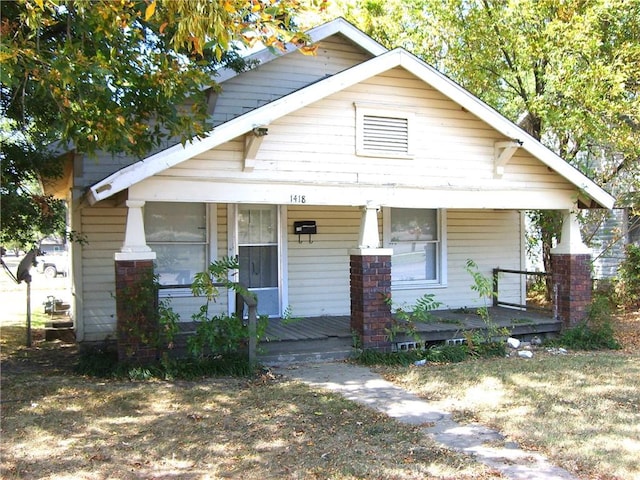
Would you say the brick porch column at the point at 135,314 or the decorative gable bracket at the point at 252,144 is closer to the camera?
the brick porch column at the point at 135,314

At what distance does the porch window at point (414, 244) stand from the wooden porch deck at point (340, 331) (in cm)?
82

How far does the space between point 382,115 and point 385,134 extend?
28 centimetres

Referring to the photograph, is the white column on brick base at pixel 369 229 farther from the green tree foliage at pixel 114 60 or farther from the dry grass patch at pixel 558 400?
the green tree foliage at pixel 114 60

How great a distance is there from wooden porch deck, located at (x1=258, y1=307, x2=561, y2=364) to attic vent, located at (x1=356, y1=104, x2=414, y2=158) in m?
2.72

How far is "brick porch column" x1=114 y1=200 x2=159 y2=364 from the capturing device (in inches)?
302

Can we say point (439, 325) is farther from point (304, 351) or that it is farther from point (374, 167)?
point (374, 167)

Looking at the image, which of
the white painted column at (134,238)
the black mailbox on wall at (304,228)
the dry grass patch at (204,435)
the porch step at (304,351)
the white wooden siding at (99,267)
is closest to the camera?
the dry grass patch at (204,435)

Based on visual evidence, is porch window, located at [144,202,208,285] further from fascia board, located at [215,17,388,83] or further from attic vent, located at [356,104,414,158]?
attic vent, located at [356,104,414,158]

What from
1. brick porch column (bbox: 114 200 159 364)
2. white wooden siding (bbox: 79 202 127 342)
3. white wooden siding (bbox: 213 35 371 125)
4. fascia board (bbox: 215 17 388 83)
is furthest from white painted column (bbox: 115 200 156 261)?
fascia board (bbox: 215 17 388 83)

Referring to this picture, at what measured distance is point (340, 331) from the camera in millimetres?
9336

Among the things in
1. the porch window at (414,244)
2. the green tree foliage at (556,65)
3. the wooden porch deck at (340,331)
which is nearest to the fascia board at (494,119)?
the wooden porch deck at (340,331)

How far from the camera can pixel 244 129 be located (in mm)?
7930

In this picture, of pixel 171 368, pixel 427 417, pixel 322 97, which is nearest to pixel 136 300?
pixel 171 368

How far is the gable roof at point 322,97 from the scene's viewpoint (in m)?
7.53
